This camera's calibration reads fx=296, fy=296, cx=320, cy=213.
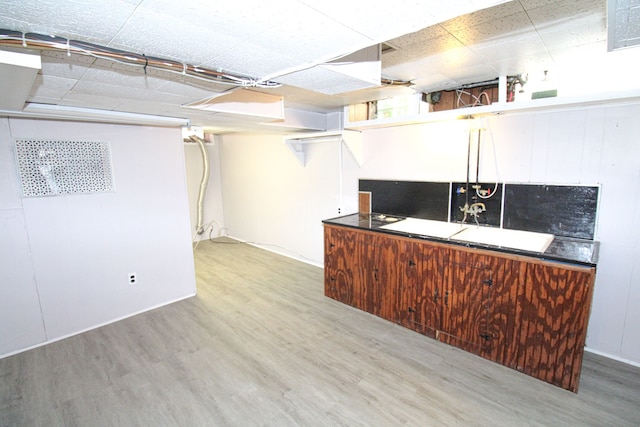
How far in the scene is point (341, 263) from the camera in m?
3.34

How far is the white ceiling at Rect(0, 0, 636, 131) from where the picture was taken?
3.22 ft

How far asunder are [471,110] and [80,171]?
3.61 metres

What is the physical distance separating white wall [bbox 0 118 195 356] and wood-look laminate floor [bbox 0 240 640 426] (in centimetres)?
28

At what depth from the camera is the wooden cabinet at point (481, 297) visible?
1.99m

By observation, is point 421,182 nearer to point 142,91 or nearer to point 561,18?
point 561,18

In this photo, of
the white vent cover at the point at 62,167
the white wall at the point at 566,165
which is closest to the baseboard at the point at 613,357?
the white wall at the point at 566,165

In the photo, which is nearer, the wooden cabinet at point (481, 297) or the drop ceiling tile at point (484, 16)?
the drop ceiling tile at point (484, 16)

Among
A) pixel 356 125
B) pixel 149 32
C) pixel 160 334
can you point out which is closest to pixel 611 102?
pixel 356 125

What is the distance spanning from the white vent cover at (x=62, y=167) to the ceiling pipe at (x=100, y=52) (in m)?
1.91

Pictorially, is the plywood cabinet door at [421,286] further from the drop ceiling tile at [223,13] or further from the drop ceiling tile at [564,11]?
the drop ceiling tile at [223,13]

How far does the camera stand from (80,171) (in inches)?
111

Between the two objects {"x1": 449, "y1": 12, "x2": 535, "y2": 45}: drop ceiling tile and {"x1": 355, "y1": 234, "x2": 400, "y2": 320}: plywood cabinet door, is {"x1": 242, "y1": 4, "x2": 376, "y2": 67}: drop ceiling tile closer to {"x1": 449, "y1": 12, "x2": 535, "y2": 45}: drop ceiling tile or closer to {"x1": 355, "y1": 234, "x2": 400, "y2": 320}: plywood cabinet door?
{"x1": 449, "y1": 12, "x2": 535, "y2": 45}: drop ceiling tile

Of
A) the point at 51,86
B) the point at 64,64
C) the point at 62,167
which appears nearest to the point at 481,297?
the point at 64,64

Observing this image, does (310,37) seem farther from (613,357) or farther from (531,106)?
(613,357)
